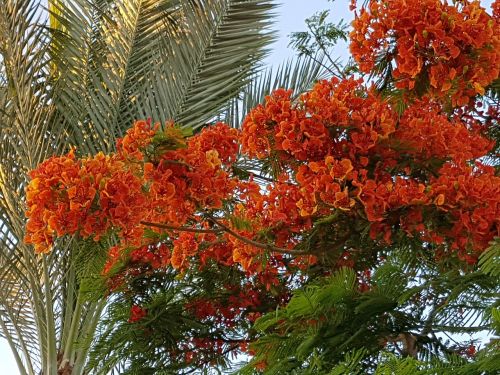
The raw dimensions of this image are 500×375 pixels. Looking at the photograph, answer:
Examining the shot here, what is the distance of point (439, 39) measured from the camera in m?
3.94

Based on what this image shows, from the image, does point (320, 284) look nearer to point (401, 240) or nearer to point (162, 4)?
point (401, 240)

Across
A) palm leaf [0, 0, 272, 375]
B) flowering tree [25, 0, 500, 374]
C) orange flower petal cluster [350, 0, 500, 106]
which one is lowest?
flowering tree [25, 0, 500, 374]

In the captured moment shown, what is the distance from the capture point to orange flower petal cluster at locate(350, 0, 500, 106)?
3.94 m

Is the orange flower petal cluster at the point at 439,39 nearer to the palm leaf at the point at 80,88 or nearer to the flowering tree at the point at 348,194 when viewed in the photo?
the flowering tree at the point at 348,194

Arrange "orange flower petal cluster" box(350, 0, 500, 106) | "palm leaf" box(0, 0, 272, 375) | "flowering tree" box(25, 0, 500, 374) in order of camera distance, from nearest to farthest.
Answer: "flowering tree" box(25, 0, 500, 374) < "orange flower petal cluster" box(350, 0, 500, 106) < "palm leaf" box(0, 0, 272, 375)

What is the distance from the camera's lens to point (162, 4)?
745 centimetres

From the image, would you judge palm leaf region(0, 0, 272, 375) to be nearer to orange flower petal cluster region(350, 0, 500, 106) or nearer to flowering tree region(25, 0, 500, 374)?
flowering tree region(25, 0, 500, 374)

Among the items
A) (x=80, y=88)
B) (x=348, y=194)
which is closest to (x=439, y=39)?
(x=348, y=194)

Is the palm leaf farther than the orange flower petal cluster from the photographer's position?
Yes

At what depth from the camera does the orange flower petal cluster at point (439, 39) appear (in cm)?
394

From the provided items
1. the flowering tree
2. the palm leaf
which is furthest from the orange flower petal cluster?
the palm leaf

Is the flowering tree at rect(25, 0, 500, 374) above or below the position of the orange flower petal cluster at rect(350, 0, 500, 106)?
below

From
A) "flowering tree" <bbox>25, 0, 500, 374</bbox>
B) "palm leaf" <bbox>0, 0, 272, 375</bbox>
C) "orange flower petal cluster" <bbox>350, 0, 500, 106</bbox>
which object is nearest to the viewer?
"flowering tree" <bbox>25, 0, 500, 374</bbox>

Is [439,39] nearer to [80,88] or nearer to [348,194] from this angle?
[348,194]
